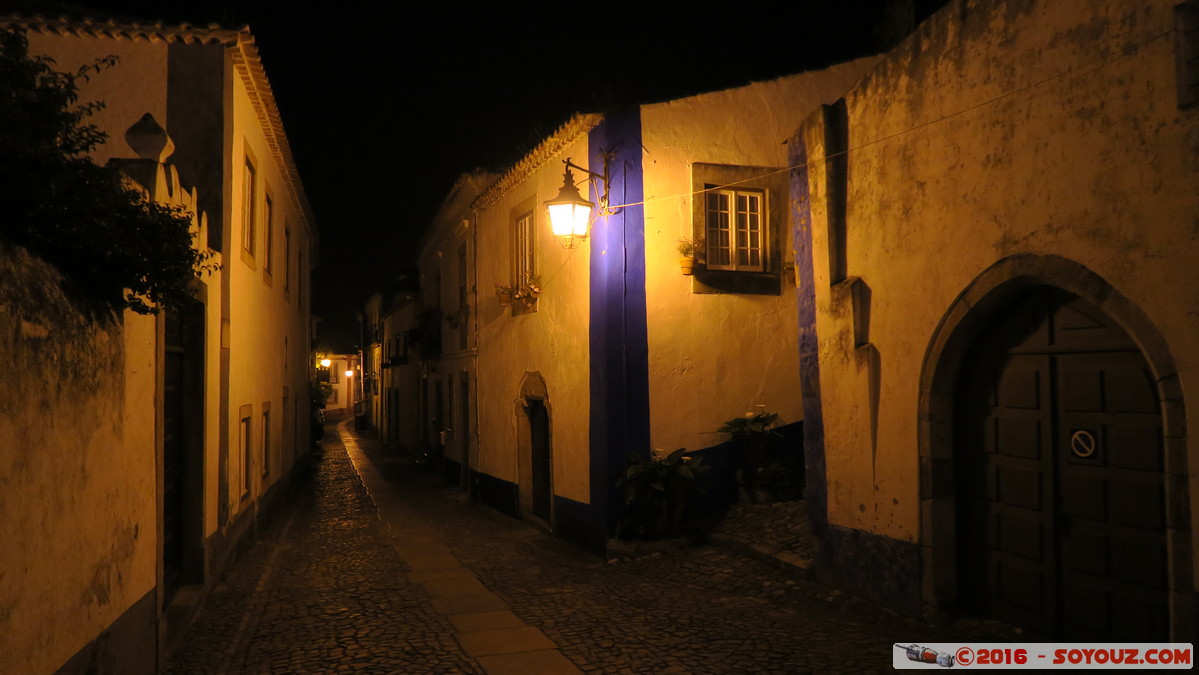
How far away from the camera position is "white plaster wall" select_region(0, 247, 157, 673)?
3582 millimetres

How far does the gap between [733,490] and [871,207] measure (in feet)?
15.9

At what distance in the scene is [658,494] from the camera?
33.4 feet

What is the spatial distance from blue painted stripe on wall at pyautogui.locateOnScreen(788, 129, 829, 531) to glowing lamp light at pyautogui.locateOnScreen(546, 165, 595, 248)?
10.1 ft

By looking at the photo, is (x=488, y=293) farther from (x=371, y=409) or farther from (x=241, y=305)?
(x=371, y=409)

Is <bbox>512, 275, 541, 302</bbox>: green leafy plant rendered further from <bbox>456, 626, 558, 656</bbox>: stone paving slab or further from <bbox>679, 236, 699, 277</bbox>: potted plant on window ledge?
<bbox>456, 626, 558, 656</bbox>: stone paving slab

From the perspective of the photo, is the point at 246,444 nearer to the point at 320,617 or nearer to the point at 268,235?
the point at 268,235

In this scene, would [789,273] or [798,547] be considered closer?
[798,547]

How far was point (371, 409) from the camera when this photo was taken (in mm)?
40438

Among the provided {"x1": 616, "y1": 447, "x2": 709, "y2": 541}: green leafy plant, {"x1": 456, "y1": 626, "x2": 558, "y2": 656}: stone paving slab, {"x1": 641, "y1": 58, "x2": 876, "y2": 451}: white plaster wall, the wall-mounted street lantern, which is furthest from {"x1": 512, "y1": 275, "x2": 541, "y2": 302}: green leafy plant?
{"x1": 456, "y1": 626, "x2": 558, "y2": 656}: stone paving slab

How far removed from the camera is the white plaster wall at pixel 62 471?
11.8 ft

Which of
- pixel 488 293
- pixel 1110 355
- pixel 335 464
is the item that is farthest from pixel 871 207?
pixel 335 464

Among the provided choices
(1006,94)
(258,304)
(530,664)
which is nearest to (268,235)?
(258,304)

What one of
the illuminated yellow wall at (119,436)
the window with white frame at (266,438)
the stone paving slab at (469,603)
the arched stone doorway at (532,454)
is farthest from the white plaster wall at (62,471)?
the arched stone doorway at (532,454)

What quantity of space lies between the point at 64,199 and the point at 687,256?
25.6ft
